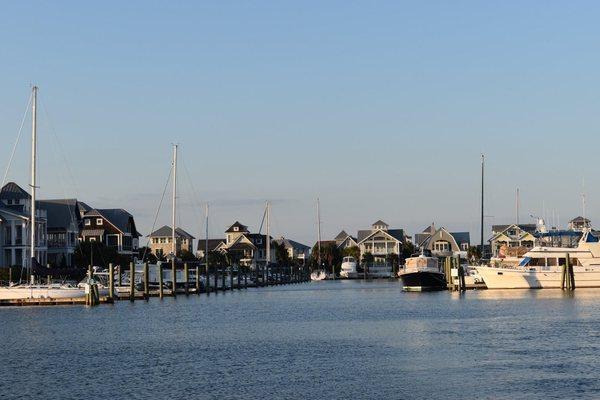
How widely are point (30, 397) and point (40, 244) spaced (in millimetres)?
73355

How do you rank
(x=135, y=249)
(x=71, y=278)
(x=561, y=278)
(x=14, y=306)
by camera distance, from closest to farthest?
1. (x=14, y=306)
2. (x=561, y=278)
3. (x=71, y=278)
4. (x=135, y=249)

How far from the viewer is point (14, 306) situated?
79938 millimetres

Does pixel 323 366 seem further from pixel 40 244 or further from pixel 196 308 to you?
pixel 40 244

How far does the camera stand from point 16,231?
104062mm

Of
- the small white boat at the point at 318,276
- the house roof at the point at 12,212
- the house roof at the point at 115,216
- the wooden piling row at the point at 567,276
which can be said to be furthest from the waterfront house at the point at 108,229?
the wooden piling row at the point at 567,276

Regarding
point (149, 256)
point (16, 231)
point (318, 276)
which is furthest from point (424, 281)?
point (318, 276)

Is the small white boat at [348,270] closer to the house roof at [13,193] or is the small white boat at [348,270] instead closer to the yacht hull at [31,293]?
the house roof at [13,193]

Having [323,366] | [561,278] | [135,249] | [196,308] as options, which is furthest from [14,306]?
[135,249]

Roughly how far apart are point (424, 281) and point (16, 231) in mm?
41785

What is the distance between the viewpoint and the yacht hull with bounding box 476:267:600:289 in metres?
96.2

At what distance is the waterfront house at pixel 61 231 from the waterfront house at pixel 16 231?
29.4ft

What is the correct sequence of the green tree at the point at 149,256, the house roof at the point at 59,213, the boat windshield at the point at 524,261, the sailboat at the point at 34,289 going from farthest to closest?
1. the green tree at the point at 149,256
2. the house roof at the point at 59,213
3. the boat windshield at the point at 524,261
4. the sailboat at the point at 34,289

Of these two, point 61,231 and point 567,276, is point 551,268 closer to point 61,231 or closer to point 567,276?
point 567,276

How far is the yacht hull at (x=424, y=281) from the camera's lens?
345 feet
